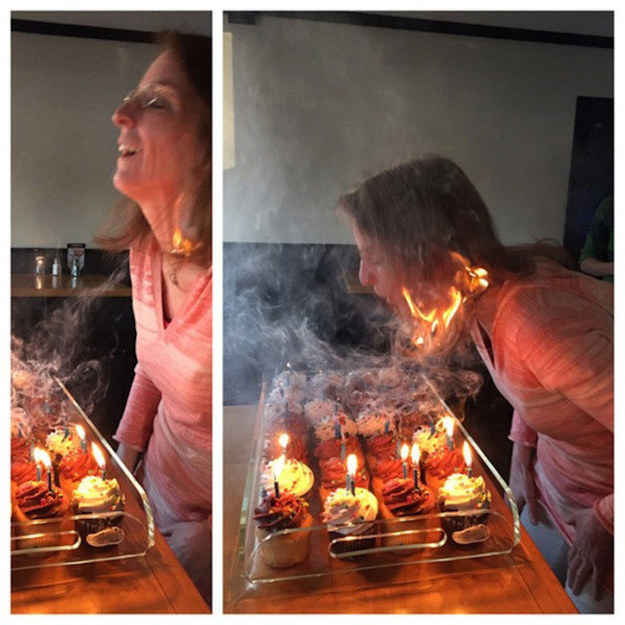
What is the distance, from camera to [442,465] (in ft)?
5.47

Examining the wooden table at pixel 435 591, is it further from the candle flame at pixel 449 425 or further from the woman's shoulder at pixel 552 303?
the woman's shoulder at pixel 552 303

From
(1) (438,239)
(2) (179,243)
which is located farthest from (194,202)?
(1) (438,239)

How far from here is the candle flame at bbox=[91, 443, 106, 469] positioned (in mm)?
1676

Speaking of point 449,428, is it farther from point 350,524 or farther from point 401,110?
point 401,110

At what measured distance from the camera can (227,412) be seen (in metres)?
1.67

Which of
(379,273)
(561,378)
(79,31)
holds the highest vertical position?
(79,31)

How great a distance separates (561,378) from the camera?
5.24ft

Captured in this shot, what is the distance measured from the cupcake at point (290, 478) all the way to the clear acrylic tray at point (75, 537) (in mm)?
290

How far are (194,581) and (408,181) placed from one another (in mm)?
1052

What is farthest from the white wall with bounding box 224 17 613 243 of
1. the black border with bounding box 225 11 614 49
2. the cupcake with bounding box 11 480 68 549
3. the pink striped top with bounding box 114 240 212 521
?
the cupcake with bounding box 11 480 68 549

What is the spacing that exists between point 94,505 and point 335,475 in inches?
22.0

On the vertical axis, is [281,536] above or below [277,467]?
below

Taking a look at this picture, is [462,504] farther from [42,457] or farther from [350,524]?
[42,457]
